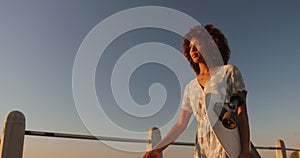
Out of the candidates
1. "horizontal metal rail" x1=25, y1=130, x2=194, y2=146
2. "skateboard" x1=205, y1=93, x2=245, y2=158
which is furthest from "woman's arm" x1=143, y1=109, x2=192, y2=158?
"horizontal metal rail" x1=25, y1=130, x2=194, y2=146

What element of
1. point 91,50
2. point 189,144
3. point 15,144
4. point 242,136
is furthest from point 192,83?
point 91,50

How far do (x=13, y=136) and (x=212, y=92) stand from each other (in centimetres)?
117

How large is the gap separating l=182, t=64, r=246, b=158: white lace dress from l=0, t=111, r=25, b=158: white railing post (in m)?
1.02

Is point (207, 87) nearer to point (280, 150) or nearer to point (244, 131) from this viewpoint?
point (244, 131)

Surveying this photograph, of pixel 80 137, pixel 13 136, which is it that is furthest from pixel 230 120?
pixel 80 137

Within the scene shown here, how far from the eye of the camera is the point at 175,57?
2.61 m

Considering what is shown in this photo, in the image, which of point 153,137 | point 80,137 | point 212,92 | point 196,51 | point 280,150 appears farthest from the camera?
point 280,150

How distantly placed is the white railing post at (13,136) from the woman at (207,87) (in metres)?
0.76

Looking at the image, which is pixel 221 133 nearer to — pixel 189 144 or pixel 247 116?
pixel 247 116

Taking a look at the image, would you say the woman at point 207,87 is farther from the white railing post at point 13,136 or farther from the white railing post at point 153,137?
the white railing post at point 153,137

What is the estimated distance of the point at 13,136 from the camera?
5.20 ft

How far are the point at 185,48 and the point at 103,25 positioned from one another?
162cm

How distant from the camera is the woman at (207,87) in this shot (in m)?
1.23

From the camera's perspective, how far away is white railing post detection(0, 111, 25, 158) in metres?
1.56
